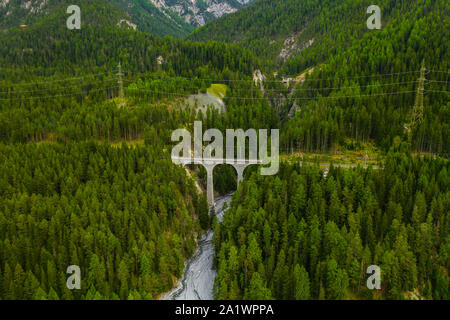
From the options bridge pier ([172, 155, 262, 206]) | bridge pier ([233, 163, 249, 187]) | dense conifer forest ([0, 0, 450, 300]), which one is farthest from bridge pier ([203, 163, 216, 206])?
bridge pier ([233, 163, 249, 187])

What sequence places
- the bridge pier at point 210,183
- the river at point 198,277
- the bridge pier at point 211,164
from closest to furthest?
the river at point 198,277, the bridge pier at point 211,164, the bridge pier at point 210,183

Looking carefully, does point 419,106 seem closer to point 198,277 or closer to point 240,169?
point 240,169

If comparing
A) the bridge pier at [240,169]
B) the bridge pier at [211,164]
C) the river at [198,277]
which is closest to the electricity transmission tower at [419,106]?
the bridge pier at [211,164]

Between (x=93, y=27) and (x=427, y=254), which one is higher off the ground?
(x=93, y=27)

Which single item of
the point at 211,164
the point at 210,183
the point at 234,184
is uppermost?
the point at 211,164

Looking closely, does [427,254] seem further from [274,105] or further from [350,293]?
[274,105]

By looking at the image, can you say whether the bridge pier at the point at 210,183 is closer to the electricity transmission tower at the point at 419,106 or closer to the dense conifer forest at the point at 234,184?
the dense conifer forest at the point at 234,184

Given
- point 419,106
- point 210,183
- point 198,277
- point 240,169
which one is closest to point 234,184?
point 210,183

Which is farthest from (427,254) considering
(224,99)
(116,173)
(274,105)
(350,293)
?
(274,105)
